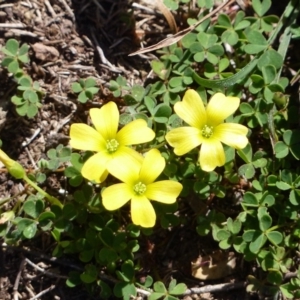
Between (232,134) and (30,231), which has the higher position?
(232,134)

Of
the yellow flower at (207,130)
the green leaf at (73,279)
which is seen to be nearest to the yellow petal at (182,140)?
the yellow flower at (207,130)

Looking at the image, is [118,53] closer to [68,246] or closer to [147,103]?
[147,103]

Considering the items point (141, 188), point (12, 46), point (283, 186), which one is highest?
point (12, 46)

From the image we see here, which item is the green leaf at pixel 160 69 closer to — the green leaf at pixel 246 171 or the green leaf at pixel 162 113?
the green leaf at pixel 162 113

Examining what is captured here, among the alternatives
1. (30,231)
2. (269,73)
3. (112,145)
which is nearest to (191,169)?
(112,145)

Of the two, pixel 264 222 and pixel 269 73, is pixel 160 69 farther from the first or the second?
pixel 264 222

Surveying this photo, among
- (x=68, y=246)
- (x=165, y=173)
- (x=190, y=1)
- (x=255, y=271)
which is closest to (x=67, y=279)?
(x=68, y=246)

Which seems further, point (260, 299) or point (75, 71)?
point (75, 71)
